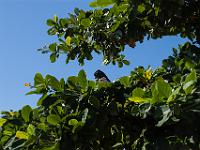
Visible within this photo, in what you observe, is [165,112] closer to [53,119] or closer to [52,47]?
[53,119]

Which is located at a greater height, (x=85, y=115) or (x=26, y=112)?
(x=26, y=112)

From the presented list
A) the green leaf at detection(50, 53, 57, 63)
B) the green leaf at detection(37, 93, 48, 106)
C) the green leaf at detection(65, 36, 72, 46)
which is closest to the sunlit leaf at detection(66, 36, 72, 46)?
the green leaf at detection(65, 36, 72, 46)

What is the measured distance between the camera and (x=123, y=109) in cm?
324

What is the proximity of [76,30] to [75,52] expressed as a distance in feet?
0.98

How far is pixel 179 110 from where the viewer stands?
8.26 feet

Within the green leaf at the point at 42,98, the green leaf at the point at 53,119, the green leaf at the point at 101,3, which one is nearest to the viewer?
the green leaf at the point at 53,119

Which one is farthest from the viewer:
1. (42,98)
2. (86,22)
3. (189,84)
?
(86,22)

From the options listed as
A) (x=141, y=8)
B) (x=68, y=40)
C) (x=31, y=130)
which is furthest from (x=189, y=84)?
(x=68, y=40)

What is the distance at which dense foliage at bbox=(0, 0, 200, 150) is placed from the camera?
8.46ft

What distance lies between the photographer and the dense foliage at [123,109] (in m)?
2.58

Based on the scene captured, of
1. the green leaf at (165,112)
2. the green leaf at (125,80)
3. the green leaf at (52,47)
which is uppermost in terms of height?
the green leaf at (52,47)

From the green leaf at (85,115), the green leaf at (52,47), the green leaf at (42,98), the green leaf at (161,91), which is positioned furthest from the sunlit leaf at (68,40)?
the green leaf at (161,91)

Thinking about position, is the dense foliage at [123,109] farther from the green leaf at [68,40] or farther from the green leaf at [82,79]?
the green leaf at [68,40]

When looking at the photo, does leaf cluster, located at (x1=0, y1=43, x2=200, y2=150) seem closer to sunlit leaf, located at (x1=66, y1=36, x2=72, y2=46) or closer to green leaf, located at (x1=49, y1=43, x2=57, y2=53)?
sunlit leaf, located at (x1=66, y1=36, x2=72, y2=46)
